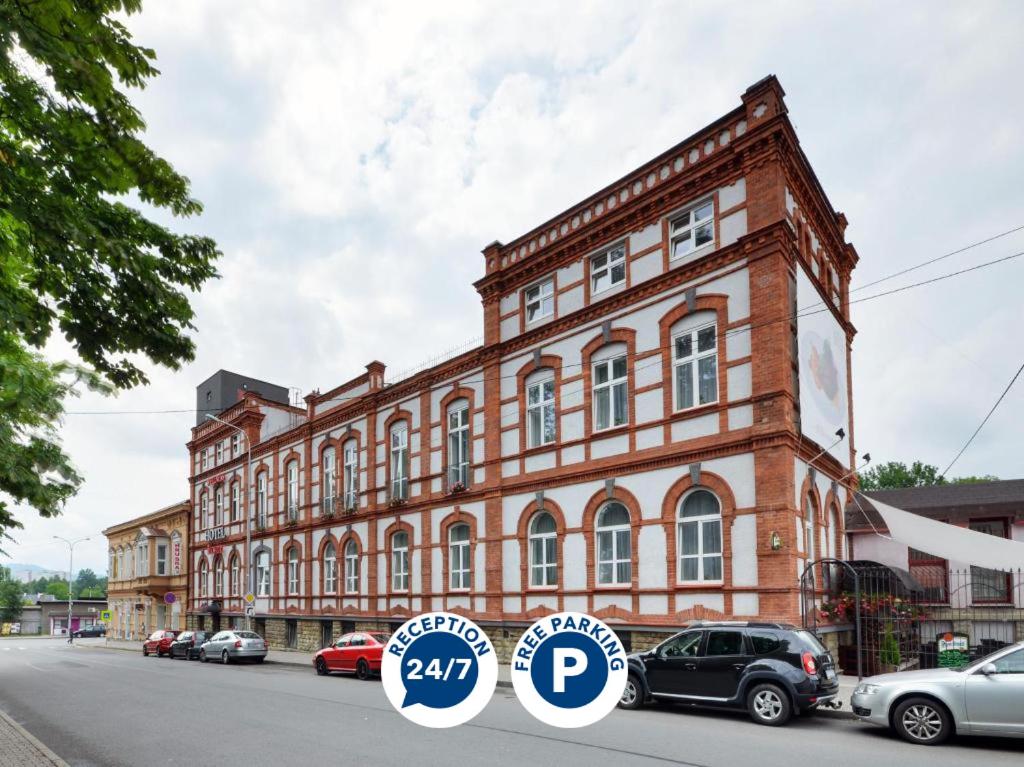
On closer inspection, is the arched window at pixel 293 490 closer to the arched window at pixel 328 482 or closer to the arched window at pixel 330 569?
the arched window at pixel 328 482

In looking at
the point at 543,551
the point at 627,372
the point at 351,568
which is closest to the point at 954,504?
the point at 627,372

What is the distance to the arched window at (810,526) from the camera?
1891 cm

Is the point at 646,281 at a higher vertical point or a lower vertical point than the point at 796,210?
lower

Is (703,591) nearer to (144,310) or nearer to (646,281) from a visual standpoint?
(646,281)

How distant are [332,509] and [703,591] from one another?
61.4 ft

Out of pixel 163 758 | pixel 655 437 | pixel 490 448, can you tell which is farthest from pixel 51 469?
pixel 655 437

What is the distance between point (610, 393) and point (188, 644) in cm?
2392

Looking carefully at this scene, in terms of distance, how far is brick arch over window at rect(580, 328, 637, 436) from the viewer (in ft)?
68.7

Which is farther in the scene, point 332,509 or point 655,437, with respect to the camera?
point 332,509

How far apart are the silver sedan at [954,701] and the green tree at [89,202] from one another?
1035cm

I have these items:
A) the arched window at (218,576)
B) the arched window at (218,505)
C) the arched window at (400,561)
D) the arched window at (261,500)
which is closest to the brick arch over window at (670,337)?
the arched window at (400,561)

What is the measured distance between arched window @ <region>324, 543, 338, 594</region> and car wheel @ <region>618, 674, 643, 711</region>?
2013cm

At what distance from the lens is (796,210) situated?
66.9 ft

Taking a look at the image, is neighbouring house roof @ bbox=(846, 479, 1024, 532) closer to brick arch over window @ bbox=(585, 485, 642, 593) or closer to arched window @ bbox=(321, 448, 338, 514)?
brick arch over window @ bbox=(585, 485, 642, 593)
